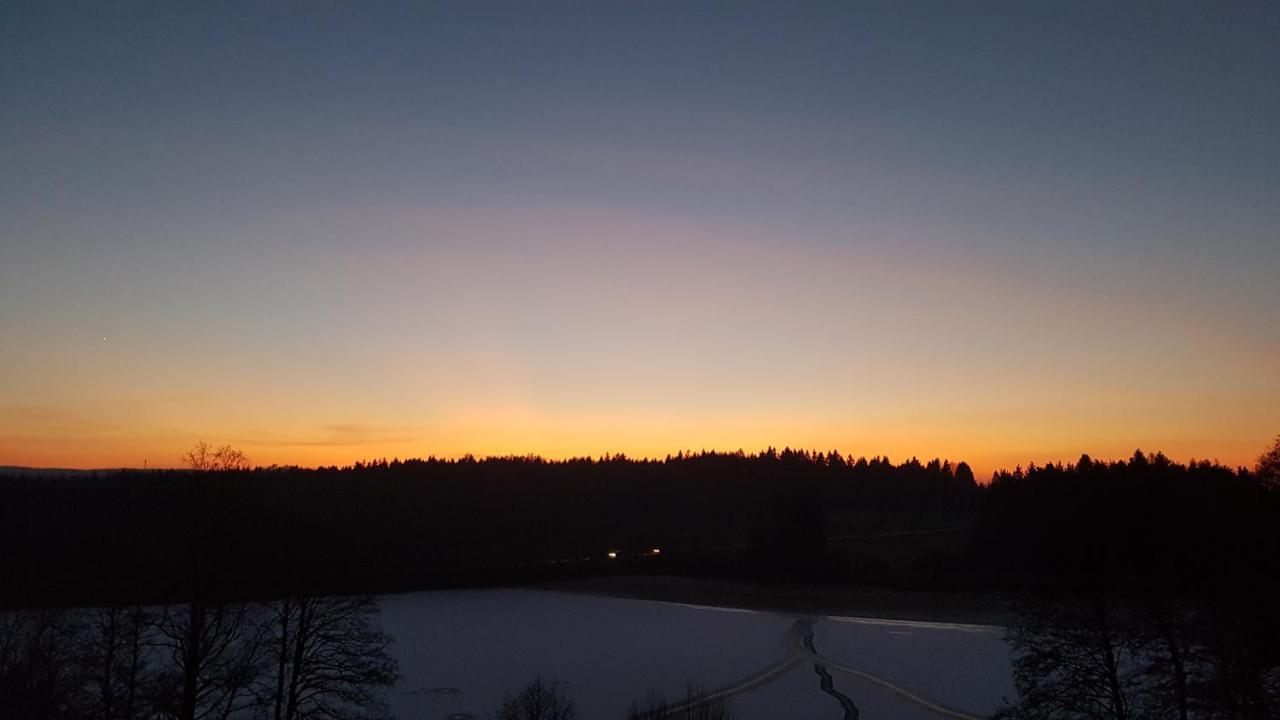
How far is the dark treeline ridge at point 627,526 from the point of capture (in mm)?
22266

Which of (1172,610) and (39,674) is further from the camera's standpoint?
(1172,610)

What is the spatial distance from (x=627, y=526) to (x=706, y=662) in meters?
83.1

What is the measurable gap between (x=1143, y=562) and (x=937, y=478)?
144 meters

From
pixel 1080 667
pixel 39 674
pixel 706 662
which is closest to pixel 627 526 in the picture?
pixel 706 662

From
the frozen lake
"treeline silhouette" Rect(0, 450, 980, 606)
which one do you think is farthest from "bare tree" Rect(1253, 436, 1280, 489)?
"treeline silhouette" Rect(0, 450, 980, 606)

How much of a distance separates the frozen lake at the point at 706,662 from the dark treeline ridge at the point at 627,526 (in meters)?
5.80

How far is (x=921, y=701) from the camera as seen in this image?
31094 mm

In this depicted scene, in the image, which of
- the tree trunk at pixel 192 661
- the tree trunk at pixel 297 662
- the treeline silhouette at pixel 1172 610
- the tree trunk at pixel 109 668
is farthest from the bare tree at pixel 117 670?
the treeline silhouette at pixel 1172 610

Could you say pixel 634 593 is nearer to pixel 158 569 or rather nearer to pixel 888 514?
pixel 158 569

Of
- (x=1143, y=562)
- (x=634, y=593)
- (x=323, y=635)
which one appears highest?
(x=1143, y=562)

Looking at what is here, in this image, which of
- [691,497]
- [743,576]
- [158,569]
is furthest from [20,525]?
[691,497]

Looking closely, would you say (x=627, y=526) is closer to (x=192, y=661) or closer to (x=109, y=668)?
(x=109, y=668)

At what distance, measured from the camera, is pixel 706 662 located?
39688 millimetres

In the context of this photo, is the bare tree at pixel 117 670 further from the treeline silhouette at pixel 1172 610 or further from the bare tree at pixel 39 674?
the treeline silhouette at pixel 1172 610
